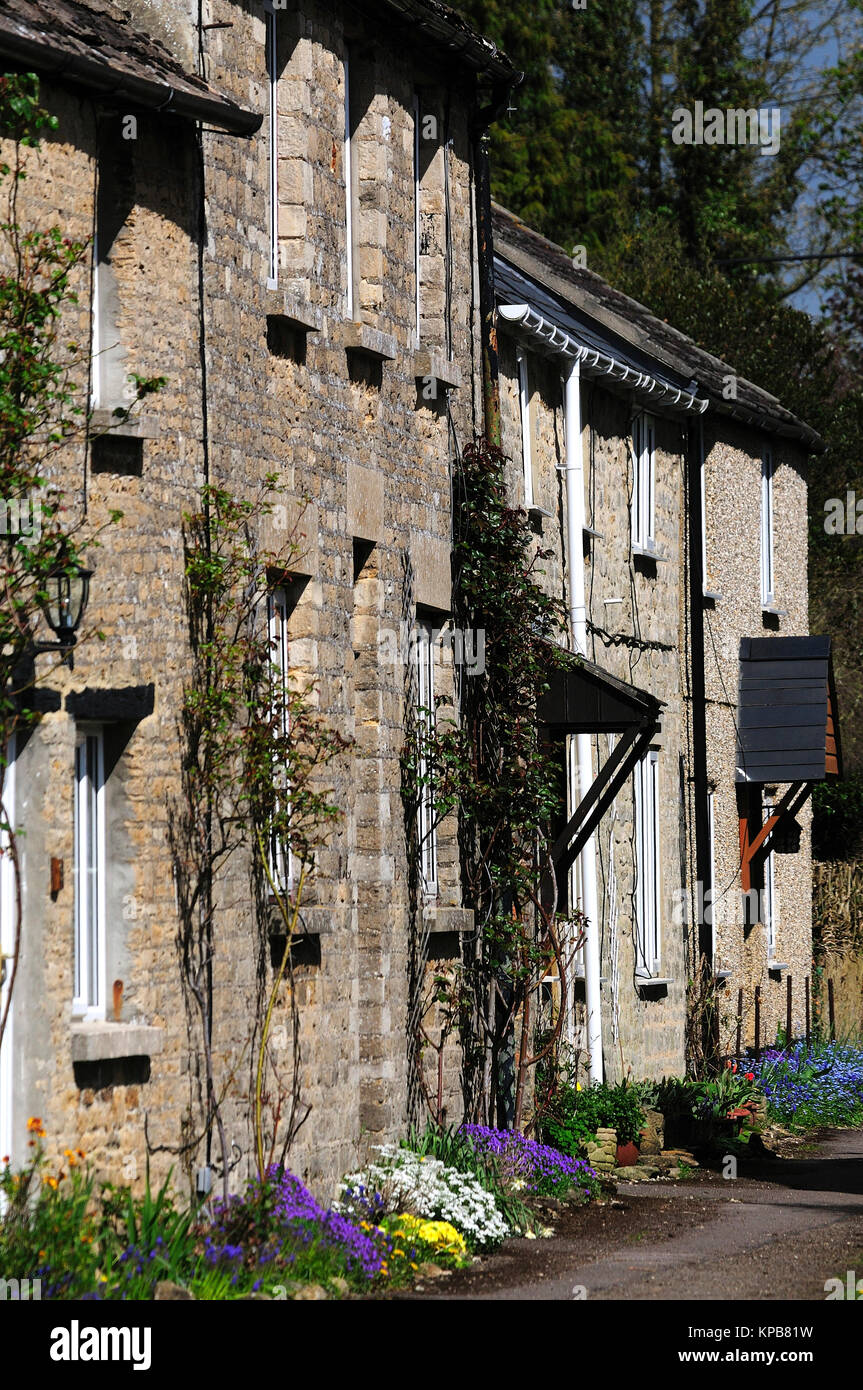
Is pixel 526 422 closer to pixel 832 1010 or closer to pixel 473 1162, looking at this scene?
pixel 473 1162

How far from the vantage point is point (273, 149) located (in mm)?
10586

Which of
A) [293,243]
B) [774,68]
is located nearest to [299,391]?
[293,243]

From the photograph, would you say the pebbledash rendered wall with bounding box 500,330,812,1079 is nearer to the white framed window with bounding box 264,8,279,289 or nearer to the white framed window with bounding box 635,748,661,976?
the white framed window with bounding box 635,748,661,976

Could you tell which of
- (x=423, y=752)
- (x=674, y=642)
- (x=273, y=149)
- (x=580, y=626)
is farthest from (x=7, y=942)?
(x=674, y=642)

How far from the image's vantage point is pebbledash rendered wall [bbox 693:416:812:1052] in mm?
18891

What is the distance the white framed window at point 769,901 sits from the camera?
66.1 ft

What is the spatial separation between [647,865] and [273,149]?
329 inches

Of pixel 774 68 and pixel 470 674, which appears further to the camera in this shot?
pixel 774 68

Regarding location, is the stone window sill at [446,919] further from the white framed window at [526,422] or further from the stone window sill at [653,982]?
the stone window sill at [653,982]

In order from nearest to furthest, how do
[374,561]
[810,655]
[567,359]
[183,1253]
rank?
1. [183,1253]
2. [374,561]
3. [567,359]
4. [810,655]

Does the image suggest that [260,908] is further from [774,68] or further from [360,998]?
[774,68]

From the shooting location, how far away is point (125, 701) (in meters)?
8.72

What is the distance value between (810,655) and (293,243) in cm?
1050

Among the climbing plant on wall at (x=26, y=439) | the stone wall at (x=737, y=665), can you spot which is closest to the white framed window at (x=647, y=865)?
the stone wall at (x=737, y=665)
